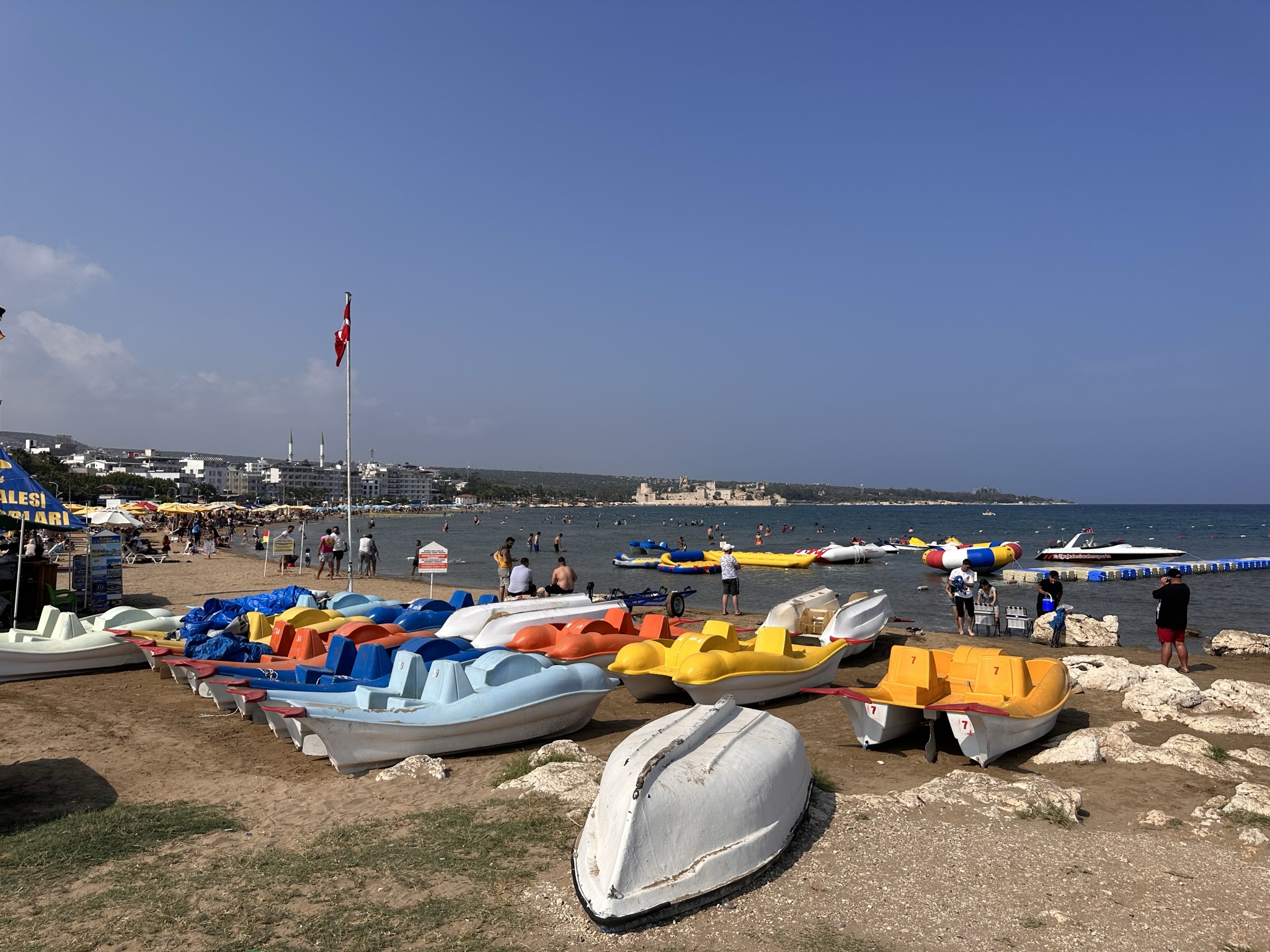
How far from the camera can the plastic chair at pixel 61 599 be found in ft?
49.8

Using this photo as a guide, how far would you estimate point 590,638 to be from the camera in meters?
10.9

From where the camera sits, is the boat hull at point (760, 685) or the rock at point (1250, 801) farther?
the boat hull at point (760, 685)

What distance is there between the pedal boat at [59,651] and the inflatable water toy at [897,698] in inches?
406

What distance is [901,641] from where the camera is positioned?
1480 cm

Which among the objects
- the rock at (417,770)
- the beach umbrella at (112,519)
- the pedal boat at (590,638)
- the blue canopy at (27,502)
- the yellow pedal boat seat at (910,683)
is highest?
the blue canopy at (27,502)

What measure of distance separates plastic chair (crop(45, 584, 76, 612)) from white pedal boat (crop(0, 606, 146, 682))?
3.97 m

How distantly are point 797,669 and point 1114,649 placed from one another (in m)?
8.35

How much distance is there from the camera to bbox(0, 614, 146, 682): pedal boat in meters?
11.0

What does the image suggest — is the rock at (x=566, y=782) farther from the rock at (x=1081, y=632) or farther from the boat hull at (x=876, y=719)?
the rock at (x=1081, y=632)

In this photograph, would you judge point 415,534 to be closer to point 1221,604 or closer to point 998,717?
point 1221,604

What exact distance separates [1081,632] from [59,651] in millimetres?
17641

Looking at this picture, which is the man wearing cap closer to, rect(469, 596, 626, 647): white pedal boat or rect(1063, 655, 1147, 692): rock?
rect(469, 596, 626, 647): white pedal boat

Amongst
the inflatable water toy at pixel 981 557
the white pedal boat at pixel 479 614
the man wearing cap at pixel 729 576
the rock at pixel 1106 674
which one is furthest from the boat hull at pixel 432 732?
the inflatable water toy at pixel 981 557

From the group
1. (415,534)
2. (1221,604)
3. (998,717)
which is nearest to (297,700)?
(998,717)
